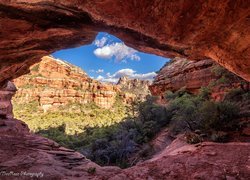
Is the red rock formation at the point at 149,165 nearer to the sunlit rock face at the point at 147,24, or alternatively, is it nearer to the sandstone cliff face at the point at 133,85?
the sunlit rock face at the point at 147,24

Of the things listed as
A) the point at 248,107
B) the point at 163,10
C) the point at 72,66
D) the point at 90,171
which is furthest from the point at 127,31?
the point at 72,66

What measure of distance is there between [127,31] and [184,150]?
7.30m

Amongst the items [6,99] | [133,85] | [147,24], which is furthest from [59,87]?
[147,24]

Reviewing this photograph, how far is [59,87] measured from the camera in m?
65.8

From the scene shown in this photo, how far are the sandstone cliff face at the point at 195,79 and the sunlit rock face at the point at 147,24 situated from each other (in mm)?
12367

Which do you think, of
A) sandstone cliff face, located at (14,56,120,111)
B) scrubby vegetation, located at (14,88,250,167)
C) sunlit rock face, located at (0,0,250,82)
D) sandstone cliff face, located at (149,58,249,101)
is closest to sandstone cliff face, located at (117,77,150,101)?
sandstone cliff face, located at (14,56,120,111)

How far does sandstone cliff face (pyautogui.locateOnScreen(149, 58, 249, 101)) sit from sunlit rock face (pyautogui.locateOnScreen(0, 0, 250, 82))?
12.4m

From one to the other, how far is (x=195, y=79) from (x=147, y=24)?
68.1 feet

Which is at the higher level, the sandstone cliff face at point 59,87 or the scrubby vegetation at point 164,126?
the sandstone cliff face at point 59,87

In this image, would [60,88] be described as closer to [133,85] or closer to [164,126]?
[133,85]

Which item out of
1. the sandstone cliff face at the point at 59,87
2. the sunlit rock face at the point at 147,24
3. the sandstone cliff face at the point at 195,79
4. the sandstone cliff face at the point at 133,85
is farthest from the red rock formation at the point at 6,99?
the sandstone cliff face at the point at 133,85

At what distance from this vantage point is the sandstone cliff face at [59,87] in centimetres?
5684

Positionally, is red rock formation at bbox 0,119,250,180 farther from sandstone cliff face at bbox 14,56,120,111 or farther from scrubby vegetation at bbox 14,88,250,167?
sandstone cliff face at bbox 14,56,120,111

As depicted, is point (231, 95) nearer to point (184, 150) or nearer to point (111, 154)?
point (184, 150)
